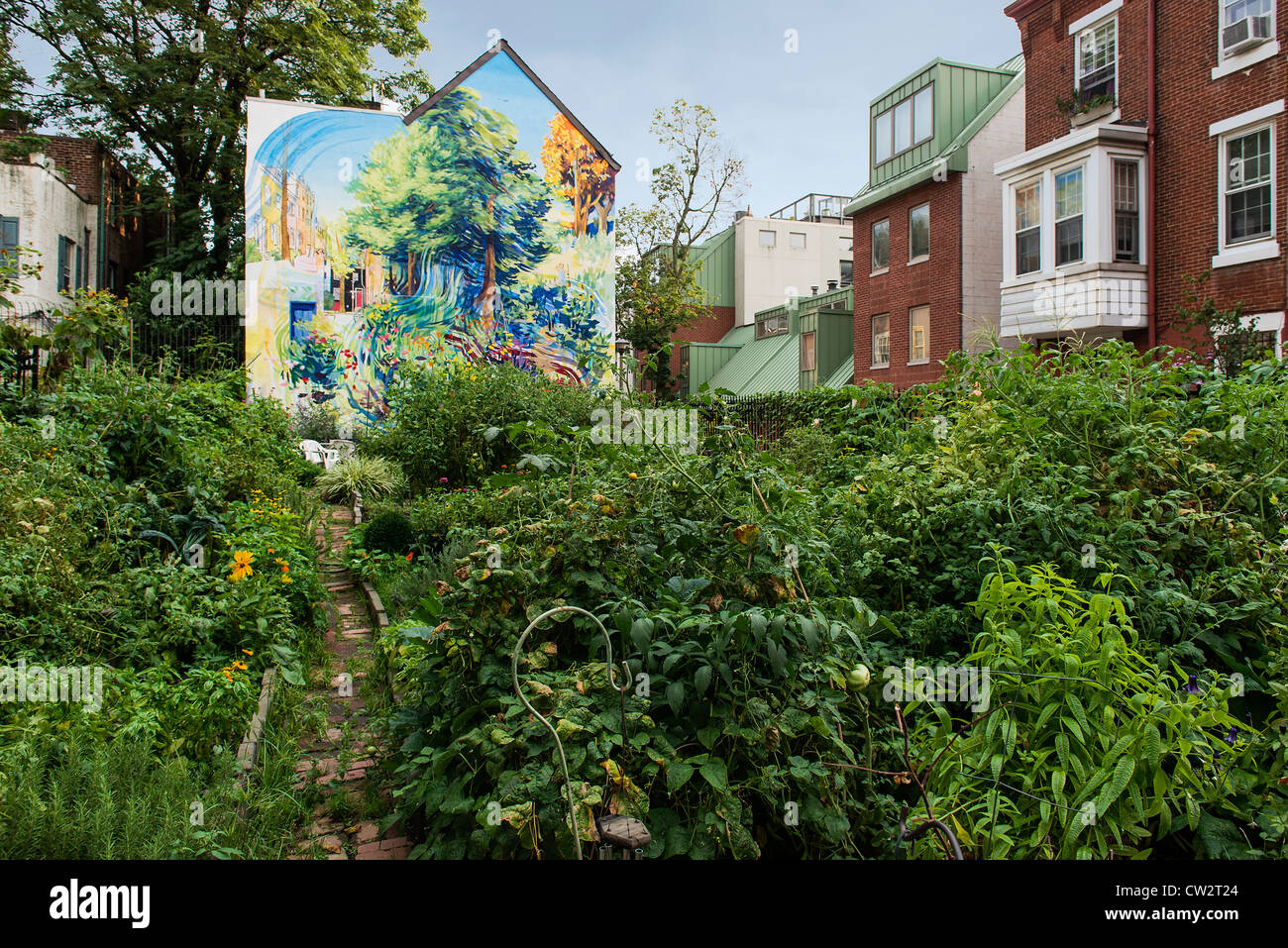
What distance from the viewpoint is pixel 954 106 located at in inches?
872

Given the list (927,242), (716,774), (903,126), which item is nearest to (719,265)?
(903,126)

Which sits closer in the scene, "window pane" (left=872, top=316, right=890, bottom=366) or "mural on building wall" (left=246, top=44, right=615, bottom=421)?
"mural on building wall" (left=246, top=44, right=615, bottom=421)

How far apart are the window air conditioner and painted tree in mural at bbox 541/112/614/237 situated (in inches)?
533

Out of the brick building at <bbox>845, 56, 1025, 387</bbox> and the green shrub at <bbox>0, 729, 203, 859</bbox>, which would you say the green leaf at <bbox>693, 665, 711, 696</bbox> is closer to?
the green shrub at <bbox>0, 729, 203, 859</bbox>

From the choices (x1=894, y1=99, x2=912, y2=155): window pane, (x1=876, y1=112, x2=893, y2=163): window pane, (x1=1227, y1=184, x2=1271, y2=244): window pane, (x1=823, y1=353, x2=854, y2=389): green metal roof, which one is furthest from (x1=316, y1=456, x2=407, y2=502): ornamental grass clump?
(x1=876, y1=112, x2=893, y2=163): window pane

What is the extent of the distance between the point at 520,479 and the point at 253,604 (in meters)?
2.24

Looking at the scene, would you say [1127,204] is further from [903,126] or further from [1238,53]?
[903,126]

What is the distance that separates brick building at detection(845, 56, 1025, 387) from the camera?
832 inches

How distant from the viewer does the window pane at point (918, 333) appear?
2194cm

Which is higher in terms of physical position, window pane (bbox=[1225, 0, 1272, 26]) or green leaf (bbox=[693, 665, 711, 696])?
window pane (bbox=[1225, 0, 1272, 26])

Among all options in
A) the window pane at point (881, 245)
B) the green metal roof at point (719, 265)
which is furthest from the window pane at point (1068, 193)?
the green metal roof at point (719, 265)

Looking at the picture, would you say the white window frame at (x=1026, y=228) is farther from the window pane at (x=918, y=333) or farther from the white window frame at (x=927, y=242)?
the window pane at (x=918, y=333)

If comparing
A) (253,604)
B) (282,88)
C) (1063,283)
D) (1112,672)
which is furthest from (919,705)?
(282,88)
